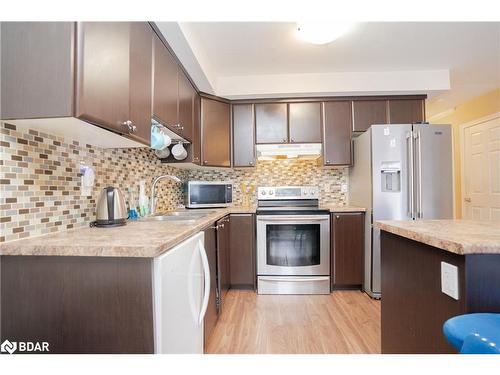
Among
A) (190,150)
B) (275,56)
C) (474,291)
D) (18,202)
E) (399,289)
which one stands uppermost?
(275,56)

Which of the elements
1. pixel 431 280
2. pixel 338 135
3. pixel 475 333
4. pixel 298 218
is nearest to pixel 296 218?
pixel 298 218

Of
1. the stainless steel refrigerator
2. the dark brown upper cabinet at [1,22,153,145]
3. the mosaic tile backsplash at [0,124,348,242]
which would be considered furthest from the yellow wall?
the dark brown upper cabinet at [1,22,153,145]

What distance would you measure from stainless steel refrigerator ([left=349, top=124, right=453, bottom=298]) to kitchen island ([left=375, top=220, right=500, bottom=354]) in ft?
3.79

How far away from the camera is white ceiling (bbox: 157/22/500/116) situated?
194 centimetres

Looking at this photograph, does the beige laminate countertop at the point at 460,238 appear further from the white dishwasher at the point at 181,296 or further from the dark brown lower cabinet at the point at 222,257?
the dark brown lower cabinet at the point at 222,257

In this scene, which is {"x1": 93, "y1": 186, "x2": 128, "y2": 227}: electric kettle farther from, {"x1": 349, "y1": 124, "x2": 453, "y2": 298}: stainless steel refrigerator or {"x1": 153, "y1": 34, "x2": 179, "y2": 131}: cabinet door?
{"x1": 349, "y1": 124, "x2": 453, "y2": 298}: stainless steel refrigerator

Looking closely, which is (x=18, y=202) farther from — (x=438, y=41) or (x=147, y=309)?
(x=438, y=41)

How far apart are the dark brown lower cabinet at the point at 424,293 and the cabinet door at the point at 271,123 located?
1.78 metres
